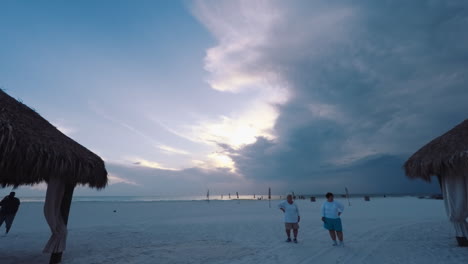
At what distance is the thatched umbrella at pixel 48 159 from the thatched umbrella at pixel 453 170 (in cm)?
943

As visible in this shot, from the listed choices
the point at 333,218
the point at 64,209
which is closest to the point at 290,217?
the point at 333,218

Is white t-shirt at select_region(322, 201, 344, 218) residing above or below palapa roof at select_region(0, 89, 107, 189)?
below

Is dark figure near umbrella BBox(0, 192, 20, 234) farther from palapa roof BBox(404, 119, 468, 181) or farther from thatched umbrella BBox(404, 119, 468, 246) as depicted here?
thatched umbrella BBox(404, 119, 468, 246)

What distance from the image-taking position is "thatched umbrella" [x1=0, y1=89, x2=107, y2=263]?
5223mm

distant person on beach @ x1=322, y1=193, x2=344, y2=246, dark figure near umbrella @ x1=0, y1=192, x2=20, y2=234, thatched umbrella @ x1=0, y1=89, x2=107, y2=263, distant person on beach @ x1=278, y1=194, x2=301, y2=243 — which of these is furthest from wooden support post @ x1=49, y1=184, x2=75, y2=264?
distant person on beach @ x1=322, y1=193, x2=344, y2=246

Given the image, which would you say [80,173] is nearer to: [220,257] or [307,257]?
[220,257]

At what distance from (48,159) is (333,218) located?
7.50 metres

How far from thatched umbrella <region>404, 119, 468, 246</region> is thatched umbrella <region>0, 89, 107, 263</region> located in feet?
30.9

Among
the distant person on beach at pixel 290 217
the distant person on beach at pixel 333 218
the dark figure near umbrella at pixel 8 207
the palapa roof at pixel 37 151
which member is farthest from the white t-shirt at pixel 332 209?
the dark figure near umbrella at pixel 8 207

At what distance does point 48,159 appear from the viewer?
224 inches

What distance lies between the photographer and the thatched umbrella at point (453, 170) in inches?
290

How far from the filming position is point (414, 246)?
781 cm

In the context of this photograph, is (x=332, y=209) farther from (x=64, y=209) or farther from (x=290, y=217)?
(x=64, y=209)

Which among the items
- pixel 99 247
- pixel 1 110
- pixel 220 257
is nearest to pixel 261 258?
pixel 220 257
